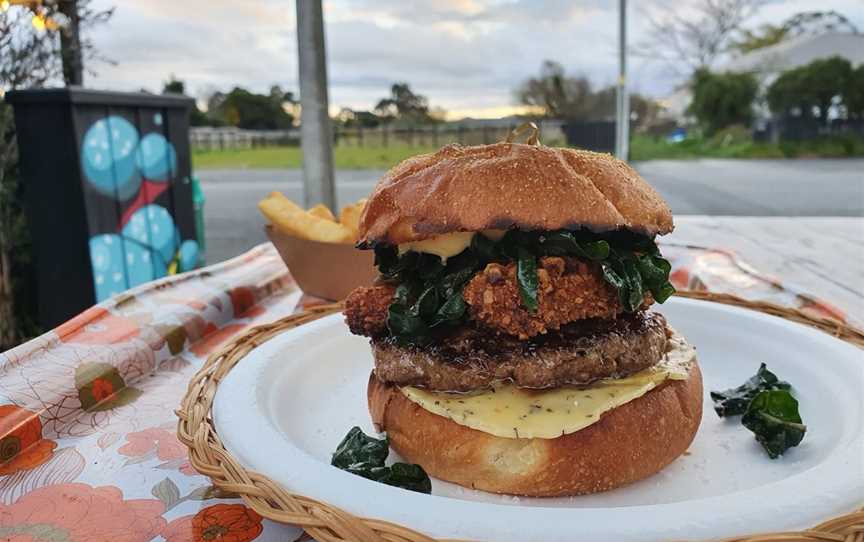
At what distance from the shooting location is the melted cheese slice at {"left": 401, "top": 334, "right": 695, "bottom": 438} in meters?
1.21

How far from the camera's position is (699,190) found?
10797 millimetres

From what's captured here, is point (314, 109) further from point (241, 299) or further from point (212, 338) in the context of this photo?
point (212, 338)

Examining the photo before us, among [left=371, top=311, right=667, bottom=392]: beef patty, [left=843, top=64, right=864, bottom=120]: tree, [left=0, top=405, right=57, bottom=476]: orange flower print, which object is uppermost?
[left=843, top=64, right=864, bottom=120]: tree

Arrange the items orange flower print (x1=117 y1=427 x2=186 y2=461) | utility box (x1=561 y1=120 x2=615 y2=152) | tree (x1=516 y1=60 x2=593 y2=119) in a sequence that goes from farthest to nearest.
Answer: tree (x1=516 y1=60 x2=593 y2=119)
utility box (x1=561 y1=120 x2=615 y2=152)
orange flower print (x1=117 y1=427 x2=186 y2=461)

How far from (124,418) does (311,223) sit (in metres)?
→ 1.01

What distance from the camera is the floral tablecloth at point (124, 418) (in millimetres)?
1010

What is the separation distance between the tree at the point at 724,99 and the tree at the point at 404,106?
15.3m

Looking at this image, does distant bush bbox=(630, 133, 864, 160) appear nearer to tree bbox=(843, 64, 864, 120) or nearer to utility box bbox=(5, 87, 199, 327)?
tree bbox=(843, 64, 864, 120)

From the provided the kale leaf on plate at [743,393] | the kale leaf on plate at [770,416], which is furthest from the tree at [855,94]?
the kale leaf on plate at [770,416]

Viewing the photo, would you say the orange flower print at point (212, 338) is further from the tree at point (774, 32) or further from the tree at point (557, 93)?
the tree at point (774, 32)

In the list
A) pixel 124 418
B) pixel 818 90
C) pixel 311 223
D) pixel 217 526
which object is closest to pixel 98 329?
pixel 124 418

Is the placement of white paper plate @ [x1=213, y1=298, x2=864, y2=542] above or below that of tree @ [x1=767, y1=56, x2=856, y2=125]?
below

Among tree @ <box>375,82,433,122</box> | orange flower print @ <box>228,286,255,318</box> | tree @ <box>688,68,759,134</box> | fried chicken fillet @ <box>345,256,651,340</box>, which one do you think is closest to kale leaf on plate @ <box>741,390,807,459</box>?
fried chicken fillet @ <box>345,256,651,340</box>

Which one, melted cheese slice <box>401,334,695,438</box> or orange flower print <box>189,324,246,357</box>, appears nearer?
melted cheese slice <box>401,334,695,438</box>
